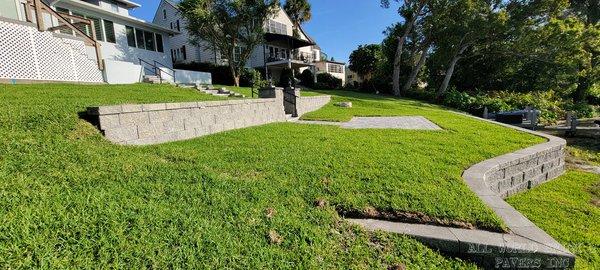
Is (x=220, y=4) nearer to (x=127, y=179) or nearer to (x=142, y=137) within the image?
(x=142, y=137)

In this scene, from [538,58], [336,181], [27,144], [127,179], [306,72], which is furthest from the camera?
[306,72]

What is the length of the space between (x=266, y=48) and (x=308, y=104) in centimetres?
1908

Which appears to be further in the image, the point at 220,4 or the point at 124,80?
the point at 220,4

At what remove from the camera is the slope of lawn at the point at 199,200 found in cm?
206

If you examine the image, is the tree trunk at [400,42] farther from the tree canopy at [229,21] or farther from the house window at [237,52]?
the house window at [237,52]

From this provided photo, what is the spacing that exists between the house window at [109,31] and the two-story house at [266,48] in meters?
6.13

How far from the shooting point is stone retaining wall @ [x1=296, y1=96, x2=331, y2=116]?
11.5 meters

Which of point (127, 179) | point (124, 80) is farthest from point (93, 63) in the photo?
point (127, 179)

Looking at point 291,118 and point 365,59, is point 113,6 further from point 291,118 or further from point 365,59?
point 365,59

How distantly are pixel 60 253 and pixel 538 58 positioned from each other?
94.6 ft

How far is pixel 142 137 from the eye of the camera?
523 cm

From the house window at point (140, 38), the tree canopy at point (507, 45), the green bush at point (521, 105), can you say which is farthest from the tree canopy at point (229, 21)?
the green bush at point (521, 105)

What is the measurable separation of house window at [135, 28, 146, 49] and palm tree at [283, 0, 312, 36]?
20.6m

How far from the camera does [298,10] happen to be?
36.4 m
